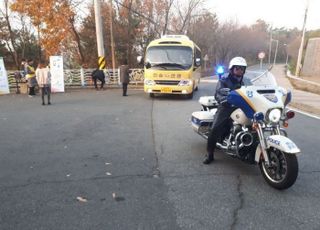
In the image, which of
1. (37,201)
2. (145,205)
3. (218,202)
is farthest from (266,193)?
(37,201)

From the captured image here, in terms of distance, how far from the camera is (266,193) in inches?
152

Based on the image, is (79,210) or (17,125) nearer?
(79,210)

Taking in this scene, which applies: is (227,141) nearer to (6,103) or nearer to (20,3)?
(6,103)

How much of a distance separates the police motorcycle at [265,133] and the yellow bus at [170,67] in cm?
780

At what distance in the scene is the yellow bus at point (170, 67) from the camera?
12250 millimetres

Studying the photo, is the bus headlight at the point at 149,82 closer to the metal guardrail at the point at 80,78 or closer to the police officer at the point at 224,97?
the metal guardrail at the point at 80,78

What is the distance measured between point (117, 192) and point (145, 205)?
0.53 metres

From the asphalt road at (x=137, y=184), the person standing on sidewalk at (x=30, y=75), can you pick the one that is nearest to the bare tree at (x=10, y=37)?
the person standing on sidewalk at (x=30, y=75)

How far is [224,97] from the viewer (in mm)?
4418

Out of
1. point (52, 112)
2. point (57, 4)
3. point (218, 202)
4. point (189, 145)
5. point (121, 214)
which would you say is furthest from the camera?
point (57, 4)

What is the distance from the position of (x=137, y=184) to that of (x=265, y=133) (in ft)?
6.43

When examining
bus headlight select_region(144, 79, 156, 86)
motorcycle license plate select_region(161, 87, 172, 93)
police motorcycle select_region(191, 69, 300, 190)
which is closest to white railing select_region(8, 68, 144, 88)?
bus headlight select_region(144, 79, 156, 86)

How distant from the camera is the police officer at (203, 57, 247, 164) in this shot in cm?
452

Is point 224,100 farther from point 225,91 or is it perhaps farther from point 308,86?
point 308,86
